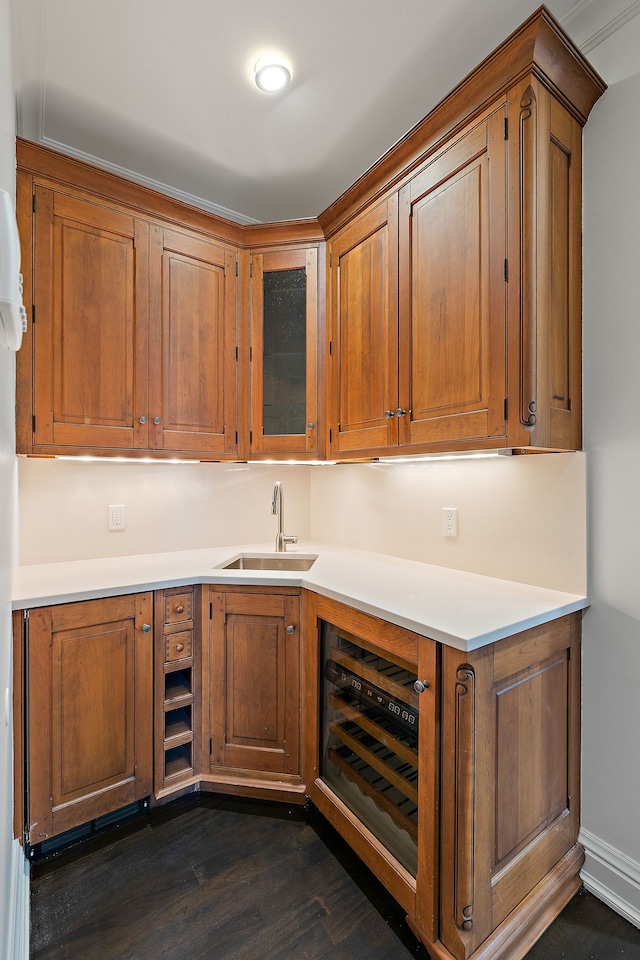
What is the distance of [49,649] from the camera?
158 centimetres

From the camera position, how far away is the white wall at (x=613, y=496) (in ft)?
4.66

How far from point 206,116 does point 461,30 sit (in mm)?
954

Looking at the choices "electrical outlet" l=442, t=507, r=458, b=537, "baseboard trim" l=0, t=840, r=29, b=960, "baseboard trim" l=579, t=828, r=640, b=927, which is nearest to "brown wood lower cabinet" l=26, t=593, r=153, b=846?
"baseboard trim" l=0, t=840, r=29, b=960

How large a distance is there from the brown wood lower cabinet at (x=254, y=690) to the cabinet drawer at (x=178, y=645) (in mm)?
83

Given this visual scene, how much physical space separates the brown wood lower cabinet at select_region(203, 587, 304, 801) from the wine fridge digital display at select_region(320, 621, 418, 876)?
0.15m

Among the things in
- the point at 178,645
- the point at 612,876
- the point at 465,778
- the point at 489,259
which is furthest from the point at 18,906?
the point at 489,259

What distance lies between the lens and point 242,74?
1.67m

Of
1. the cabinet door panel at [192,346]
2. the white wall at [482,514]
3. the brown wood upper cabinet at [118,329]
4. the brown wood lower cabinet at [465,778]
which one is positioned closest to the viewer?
the brown wood lower cabinet at [465,778]

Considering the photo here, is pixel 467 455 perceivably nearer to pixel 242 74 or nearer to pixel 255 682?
pixel 255 682

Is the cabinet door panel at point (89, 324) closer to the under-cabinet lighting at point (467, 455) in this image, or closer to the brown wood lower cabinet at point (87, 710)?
the brown wood lower cabinet at point (87, 710)

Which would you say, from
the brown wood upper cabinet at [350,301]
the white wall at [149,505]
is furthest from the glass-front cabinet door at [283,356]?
the white wall at [149,505]

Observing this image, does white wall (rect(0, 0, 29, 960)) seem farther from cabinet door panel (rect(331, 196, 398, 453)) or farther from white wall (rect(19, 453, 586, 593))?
cabinet door panel (rect(331, 196, 398, 453))

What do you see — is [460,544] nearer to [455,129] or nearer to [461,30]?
[455,129]

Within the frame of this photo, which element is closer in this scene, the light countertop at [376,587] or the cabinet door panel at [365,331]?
the light countertop at [376,587]
